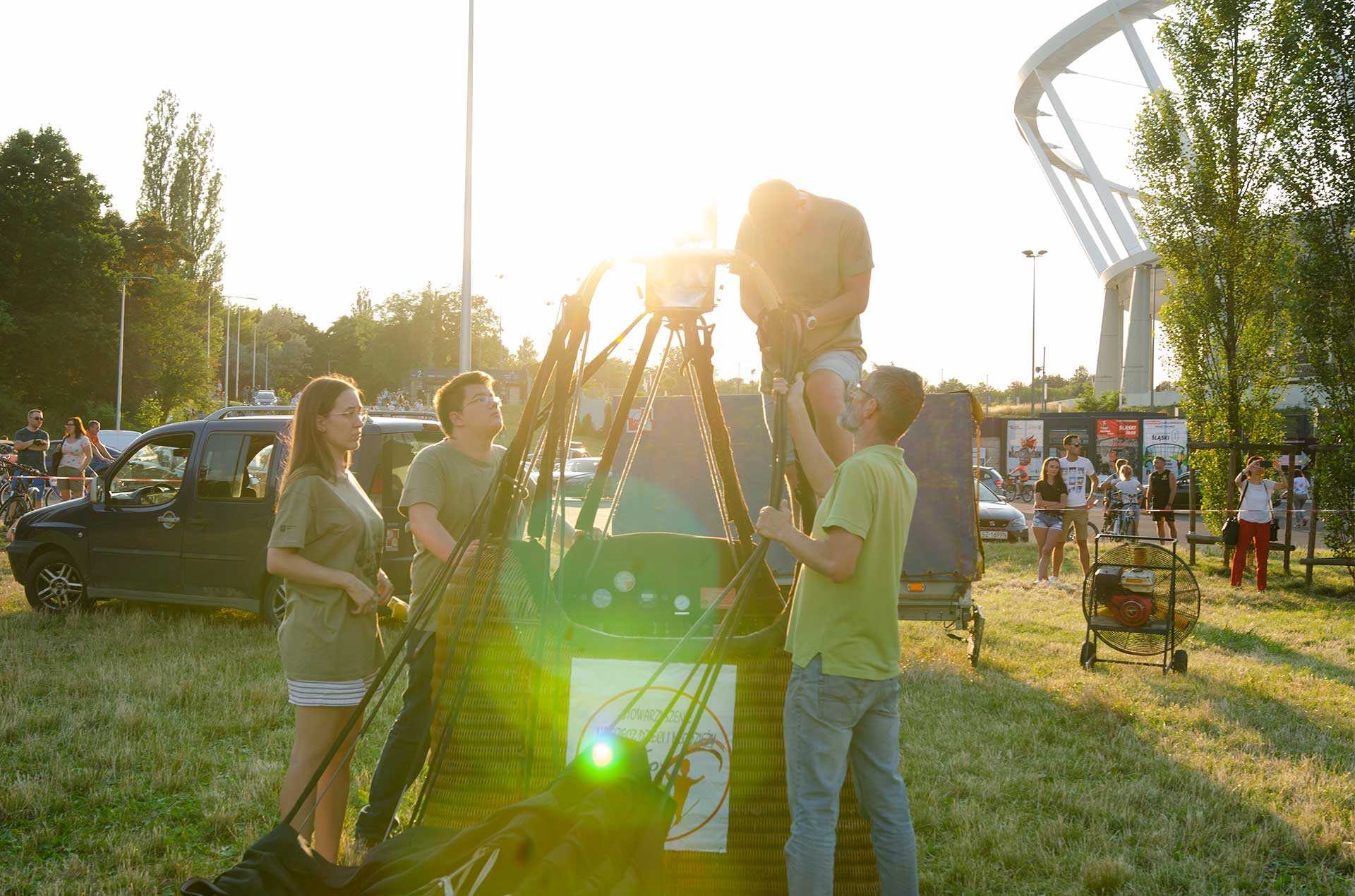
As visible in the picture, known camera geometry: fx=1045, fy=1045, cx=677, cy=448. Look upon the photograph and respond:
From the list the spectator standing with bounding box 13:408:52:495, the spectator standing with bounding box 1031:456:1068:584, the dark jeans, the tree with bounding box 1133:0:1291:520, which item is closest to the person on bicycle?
the tree with bounding box 1133:0:1291:520

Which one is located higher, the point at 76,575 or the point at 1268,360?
the point at 1268,360

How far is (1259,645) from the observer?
1029cm

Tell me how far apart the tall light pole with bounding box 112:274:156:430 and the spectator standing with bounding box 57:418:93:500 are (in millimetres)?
30307

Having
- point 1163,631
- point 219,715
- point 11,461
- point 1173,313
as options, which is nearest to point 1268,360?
point 1173,313

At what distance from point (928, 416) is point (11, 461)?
17.1m

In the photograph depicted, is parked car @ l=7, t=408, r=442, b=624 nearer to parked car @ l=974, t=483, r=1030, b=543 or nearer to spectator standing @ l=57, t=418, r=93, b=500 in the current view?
spectator standing @ l=57, t=418, r=93, b=500

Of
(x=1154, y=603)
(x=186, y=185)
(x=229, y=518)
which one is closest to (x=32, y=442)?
(x=229, y=518)

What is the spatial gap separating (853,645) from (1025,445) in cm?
3629

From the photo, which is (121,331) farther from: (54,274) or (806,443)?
(806,443)

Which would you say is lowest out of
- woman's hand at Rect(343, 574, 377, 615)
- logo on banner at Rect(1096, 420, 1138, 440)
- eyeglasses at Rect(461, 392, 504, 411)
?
woman's hand at Rect(343, 574, 377, 615)

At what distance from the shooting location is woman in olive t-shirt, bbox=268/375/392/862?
12.0 feet

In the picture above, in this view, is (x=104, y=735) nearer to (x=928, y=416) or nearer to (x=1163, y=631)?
(x=928, y=416)

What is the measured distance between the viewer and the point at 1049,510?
1437 centimetres

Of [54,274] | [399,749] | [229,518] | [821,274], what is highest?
[54,274]
